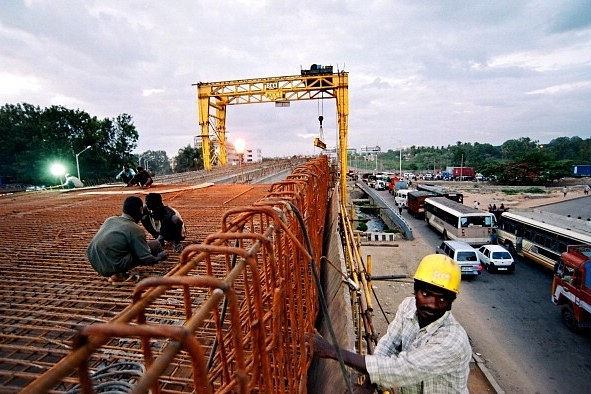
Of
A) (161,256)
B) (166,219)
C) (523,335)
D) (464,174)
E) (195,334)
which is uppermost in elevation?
(166,219)

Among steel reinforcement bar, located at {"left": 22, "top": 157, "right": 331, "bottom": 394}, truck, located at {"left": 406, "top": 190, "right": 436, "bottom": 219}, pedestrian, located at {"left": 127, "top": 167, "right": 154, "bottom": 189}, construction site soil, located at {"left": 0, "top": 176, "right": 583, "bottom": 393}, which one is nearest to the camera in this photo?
steel reinforcement bar, located at {"left": 22, "top": 157, "right": 331, "bottom": 394}

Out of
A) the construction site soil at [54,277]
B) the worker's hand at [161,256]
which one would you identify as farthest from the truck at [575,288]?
the worker's hand at [161,256]

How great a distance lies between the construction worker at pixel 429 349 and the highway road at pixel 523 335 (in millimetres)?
8892

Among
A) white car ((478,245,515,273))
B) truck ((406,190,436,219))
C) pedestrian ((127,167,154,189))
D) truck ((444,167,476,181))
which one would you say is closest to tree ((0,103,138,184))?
pedestrian ((127,167,154,189))

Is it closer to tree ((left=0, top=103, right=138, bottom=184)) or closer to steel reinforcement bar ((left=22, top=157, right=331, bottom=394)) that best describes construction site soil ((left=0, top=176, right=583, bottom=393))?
steel reinforcement bar ((left=22, top=157, right=331, bottom=394))

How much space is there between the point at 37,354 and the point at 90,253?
144 cm

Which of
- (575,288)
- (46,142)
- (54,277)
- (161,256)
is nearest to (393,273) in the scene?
(575,288)

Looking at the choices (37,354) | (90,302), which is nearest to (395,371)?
(37,354)

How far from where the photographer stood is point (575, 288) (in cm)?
1039

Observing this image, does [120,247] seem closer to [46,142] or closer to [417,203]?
[417,203]

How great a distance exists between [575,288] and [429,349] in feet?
39.3

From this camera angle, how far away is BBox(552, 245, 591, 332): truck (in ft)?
32.8

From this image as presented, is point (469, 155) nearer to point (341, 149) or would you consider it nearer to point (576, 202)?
point (576, 202)

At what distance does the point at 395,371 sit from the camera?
2084 millimetres
